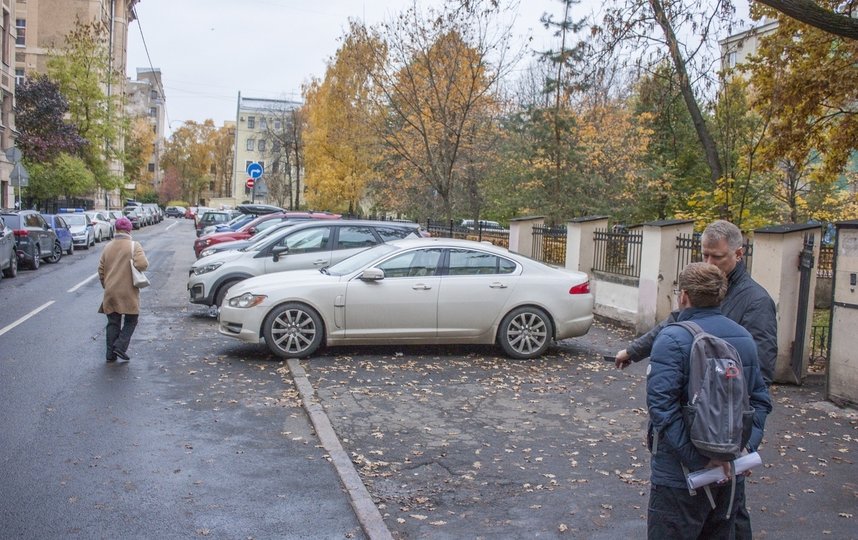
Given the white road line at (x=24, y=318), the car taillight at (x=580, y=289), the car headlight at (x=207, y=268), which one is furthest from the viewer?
the car headlight at (x=207, y=268)

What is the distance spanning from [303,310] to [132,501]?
17.4ft

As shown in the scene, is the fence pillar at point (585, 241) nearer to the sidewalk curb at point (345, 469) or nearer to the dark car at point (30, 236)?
the sidewalk curb at point (345, 469)

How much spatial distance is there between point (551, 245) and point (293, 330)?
362 inches

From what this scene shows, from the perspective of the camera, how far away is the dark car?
23156mm

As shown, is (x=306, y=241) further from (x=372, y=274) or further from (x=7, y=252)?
(x=7, y=252)

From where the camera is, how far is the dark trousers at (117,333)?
10180 millimetres

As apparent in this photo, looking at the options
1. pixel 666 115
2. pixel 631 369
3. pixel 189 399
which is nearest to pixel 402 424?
pixel 189 399

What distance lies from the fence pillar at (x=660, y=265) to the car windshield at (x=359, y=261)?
4427 millimetres

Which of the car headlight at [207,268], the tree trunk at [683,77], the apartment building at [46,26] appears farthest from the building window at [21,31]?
the tree trunk at [683,77]

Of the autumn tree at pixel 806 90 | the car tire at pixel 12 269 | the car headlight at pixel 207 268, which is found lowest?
the car tire at pixel 12 269

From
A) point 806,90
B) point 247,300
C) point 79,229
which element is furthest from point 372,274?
point 79,229

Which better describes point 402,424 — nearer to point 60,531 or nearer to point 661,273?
point 60,531

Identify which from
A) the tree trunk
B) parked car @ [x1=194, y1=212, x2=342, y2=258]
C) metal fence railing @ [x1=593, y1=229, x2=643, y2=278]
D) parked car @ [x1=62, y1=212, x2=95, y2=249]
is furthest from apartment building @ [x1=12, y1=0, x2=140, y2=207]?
metal fence railing @ [x1=593, y1=229, x2=643, y2=278]

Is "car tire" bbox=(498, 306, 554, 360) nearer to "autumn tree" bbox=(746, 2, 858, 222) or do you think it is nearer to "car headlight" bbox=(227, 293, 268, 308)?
"car headlight" bbox=(227, 293, 268, 308)
